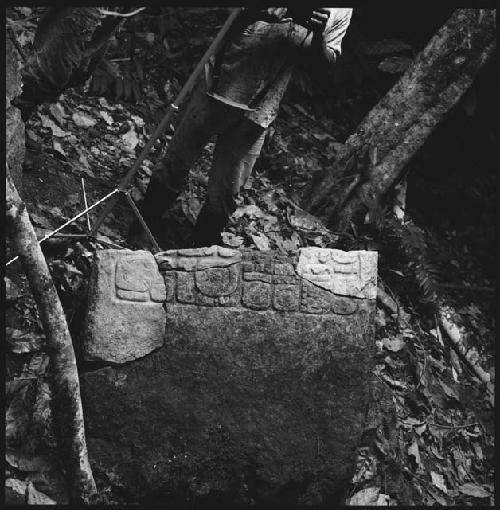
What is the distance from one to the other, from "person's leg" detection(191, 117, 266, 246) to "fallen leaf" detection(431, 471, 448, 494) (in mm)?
1998

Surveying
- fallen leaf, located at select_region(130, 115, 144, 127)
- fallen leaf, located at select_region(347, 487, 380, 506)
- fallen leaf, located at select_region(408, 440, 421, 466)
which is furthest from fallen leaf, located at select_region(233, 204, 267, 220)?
fallen leaf, located at select_region(347, 487, 380, 506)

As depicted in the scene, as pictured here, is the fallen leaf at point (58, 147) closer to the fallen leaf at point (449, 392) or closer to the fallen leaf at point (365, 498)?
the fallen leaf at point (365, 498)

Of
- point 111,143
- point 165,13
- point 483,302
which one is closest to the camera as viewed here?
point 111,143

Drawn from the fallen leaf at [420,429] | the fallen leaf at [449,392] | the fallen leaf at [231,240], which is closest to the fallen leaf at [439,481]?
the fallen leaf at [420,429]

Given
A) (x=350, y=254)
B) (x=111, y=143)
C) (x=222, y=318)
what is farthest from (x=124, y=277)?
(x=111, y=143)

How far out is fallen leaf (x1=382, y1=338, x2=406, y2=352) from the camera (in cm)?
512

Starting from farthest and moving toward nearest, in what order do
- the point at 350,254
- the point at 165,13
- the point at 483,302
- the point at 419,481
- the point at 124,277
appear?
the point at 165,13
the point at 483,302
the point at 419,481
the point at 350,254
the point at 124,277

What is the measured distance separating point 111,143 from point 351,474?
300 centimetres

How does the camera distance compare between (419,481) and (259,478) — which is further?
(419,481)

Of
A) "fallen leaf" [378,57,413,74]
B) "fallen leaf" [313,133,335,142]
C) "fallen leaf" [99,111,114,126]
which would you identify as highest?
"fallen leaf" [378,57,413,74]

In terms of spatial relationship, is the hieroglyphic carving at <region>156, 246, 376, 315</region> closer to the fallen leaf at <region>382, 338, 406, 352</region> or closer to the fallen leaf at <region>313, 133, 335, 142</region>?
the fallen leaf at <region>382, 338, 406, 352</region>

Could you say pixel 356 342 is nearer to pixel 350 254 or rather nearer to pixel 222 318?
pixel 350 254

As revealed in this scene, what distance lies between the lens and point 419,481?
455 centimetres

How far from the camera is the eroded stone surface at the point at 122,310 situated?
3645 millimetres
